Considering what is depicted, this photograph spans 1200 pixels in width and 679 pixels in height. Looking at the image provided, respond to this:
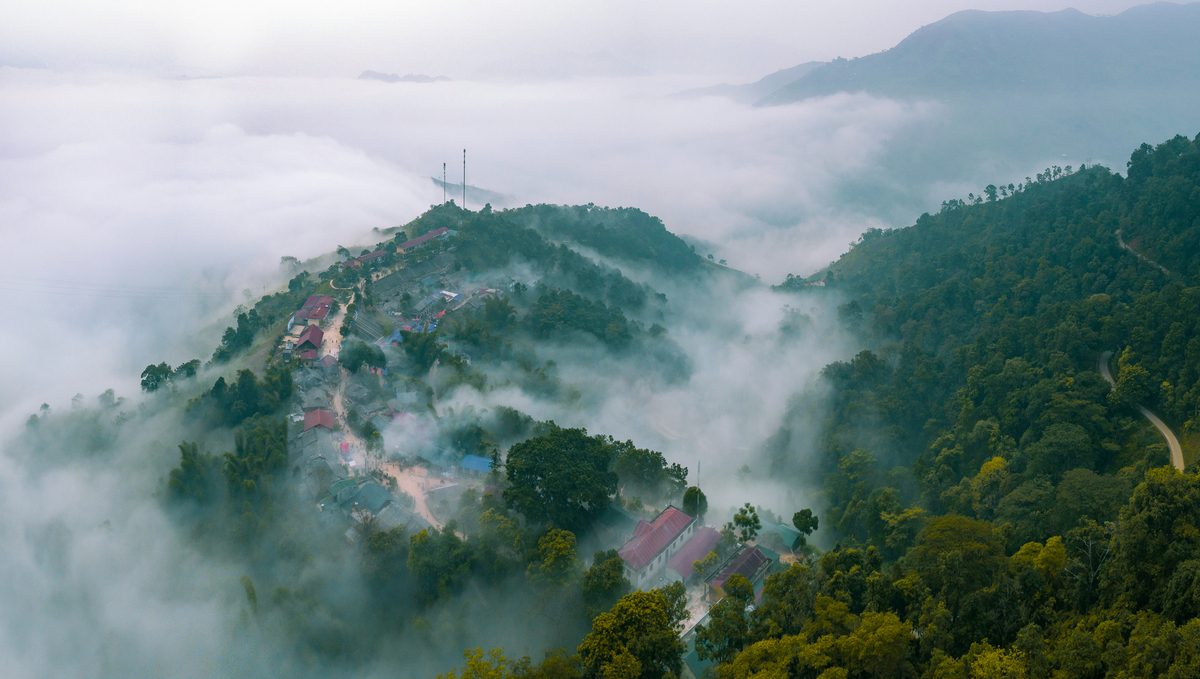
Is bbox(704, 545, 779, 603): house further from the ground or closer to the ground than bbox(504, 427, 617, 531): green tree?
closer to the ground

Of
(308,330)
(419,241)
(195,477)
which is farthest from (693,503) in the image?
(419,241)

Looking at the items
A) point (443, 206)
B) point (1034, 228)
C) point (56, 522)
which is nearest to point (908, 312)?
point (1034, 228)

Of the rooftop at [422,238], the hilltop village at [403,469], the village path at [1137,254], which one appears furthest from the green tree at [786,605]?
the rooftop at [422,238]

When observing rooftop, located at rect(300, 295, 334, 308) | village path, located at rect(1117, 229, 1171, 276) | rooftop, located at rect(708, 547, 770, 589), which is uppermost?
village path, located at rect(1117, 229, 1171, 276)

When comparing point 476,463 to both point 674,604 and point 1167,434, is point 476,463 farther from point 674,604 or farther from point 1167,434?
point 1167,434

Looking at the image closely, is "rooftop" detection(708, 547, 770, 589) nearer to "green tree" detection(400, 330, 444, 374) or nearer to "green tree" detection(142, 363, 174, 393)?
"green tree" detection(400, 330, 444, 374)

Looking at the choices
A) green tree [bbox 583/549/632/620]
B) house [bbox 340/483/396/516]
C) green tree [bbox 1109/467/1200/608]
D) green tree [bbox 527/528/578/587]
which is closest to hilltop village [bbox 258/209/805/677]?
house [bbox 340/483/396/516]
